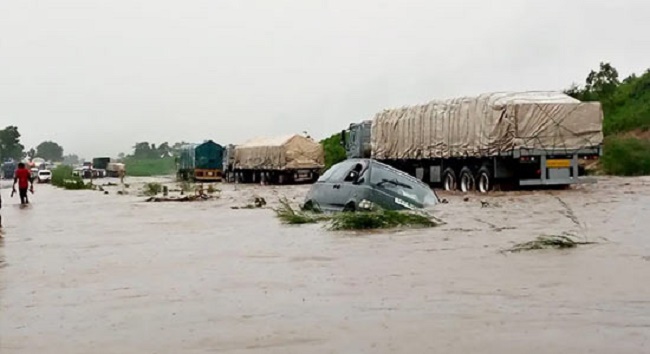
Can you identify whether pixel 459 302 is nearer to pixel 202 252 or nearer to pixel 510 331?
pixel 510 331

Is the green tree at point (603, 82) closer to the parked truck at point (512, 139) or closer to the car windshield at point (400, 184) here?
the parked truck at point (512, 139)

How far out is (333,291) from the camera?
902 centimetres

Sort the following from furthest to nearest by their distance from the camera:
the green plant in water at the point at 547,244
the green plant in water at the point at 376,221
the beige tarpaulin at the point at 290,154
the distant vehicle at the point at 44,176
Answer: the distant vehicle at the point at 44,176 < the beige tarpaulin at the point at 290,154 < the green plant in water at the point at 376,221 < the green plant in water at the point at 547,244

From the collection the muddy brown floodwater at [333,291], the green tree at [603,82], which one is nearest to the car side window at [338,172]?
the muddy brown floodwater at [333,291]

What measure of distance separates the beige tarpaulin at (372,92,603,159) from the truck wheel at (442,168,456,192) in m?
0.56

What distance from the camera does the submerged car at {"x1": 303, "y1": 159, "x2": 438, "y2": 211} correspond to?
1667cm

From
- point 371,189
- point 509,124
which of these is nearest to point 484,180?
point 509,124

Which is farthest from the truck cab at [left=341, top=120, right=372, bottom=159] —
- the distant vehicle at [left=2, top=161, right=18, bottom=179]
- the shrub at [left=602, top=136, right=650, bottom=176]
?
the distant vehicle at [left=2, top=161, right=18, bottom=179]

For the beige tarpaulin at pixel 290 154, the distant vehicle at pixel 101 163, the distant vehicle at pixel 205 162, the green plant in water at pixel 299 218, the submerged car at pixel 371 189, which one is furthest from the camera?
the distant vehicle at pixel 101 163

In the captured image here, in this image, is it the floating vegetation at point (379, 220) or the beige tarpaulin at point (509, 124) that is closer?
the floating vegetation at point (379, 220)

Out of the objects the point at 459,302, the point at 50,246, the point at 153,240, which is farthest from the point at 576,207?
the point at 459,302

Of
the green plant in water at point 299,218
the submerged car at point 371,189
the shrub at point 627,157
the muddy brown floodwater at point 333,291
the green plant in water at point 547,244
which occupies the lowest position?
the muddy brown floodwater at point 333,291

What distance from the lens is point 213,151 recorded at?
61312 millimetres

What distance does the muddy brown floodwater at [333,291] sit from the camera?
6695 millimetres
